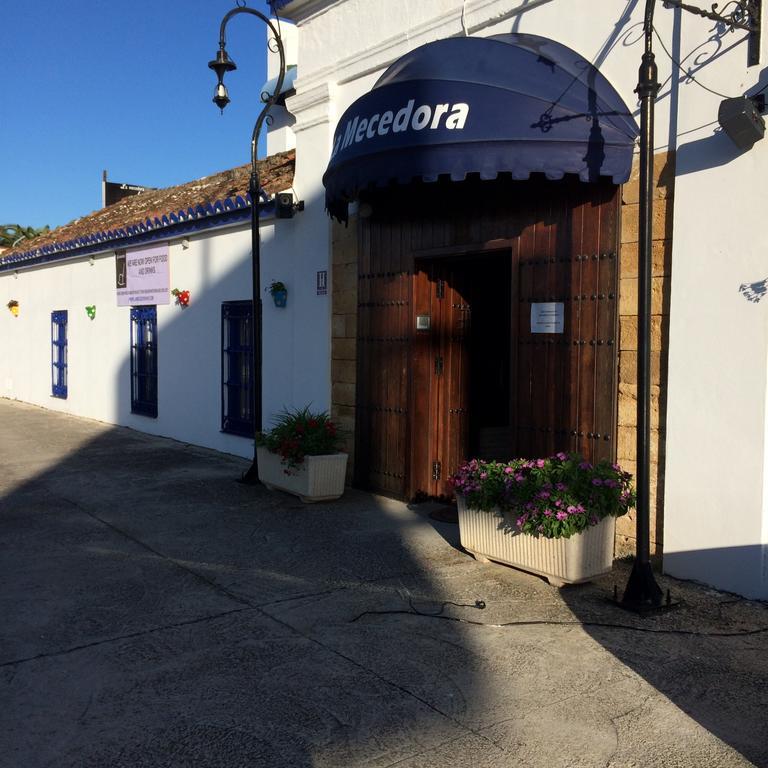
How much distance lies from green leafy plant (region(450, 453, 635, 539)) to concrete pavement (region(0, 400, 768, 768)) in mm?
456

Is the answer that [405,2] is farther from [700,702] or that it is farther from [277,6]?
[700,702]

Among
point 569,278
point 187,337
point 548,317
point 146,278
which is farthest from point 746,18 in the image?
point 146,278

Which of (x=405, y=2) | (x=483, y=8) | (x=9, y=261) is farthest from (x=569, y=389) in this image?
(x=9, y=261)

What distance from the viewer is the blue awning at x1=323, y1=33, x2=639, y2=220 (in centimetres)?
555

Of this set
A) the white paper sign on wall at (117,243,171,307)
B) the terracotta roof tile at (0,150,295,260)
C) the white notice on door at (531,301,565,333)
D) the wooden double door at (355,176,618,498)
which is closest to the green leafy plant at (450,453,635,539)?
the wooden double door at (355,176,618,498)

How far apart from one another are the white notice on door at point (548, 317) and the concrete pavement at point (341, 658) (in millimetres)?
1773

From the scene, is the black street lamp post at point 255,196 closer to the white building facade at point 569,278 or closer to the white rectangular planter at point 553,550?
the white building facade at point 569,278

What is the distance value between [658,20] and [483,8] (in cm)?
187

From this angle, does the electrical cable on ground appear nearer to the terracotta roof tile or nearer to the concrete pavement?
the concrete pavement

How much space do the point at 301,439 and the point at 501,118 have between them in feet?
11.6

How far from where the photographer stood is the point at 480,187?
680 centimetres

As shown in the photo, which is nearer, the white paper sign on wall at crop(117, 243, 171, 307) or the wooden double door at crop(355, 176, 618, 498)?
the wooden double door at crop(355, 176, 618, 498)

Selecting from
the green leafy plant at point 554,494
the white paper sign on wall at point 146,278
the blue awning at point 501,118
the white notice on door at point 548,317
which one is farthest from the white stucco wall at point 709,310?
the white paper sign on wall at point 146,278

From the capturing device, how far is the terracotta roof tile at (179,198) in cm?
1075
